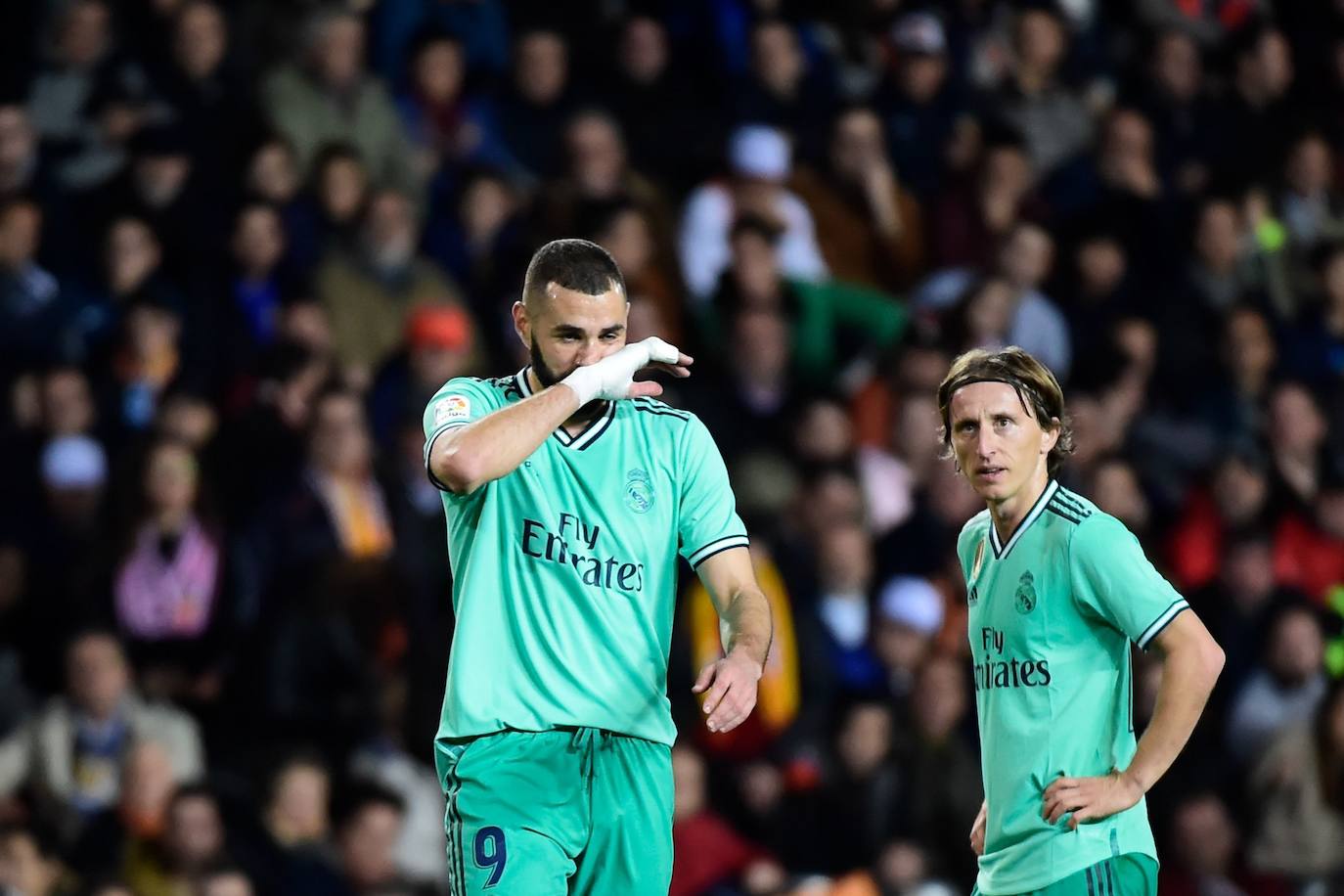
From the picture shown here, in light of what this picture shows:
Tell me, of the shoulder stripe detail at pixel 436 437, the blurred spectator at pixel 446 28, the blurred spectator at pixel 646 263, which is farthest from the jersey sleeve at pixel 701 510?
the blurred spectator at pixel 446 28

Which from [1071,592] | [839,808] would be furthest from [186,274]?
[1071,592]

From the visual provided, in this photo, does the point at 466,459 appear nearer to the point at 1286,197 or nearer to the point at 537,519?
the point at 537,519

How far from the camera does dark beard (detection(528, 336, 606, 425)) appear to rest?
5035mm

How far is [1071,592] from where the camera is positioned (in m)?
4.94

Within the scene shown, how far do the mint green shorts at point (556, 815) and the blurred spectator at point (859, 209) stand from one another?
6772 mm

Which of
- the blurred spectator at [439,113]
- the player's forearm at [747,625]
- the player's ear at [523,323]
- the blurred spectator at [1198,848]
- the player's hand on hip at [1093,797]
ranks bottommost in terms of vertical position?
the blurred spectator at [1198,848]

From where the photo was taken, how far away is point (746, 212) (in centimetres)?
1080

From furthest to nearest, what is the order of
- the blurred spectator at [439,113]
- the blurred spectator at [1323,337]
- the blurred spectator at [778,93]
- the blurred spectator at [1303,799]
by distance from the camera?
the blurred spectator at [1323,337] → the blurred spectator at [778,93] → the blurred spectator at [439,113] → the blurred spectator at [1303,799]

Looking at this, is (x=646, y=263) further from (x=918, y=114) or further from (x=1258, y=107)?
(x=1258, y=107)

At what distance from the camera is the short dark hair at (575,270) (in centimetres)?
491

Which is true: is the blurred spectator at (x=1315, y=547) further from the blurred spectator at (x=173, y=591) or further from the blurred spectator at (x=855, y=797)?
the blurred spectator at (x=173, y=591)

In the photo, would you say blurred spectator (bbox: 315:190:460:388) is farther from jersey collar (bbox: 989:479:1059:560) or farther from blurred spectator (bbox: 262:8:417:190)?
jersey collar (bbox: 989:479:1059:560)

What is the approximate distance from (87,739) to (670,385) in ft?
10.5

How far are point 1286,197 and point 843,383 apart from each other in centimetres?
372
